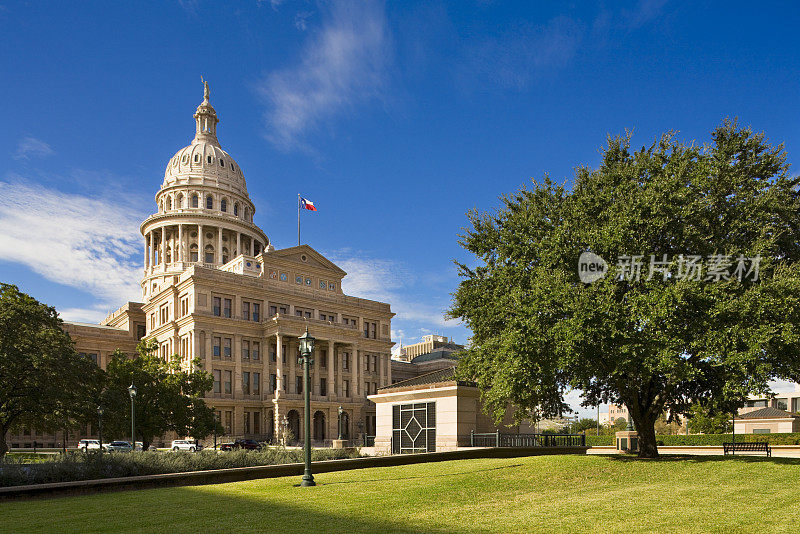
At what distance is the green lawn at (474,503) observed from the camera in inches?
465

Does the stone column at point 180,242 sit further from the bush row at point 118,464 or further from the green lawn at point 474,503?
the green lawn at point 474,503

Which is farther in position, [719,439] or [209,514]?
[719,439]

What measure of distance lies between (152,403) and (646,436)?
125 feet

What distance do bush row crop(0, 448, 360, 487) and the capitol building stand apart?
5288cm

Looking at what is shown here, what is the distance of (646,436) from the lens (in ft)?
79.2

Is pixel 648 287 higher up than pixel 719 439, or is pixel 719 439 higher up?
pixel 648 287

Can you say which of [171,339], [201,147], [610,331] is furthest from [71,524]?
[201,147]

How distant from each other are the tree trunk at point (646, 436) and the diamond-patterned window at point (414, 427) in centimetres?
1094

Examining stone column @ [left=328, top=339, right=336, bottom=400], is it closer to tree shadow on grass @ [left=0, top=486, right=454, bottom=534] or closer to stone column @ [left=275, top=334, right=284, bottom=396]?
stone column @ [left=275, top=334, right=284, bottom=396]

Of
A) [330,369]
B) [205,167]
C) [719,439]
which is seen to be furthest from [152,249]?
[719,439]

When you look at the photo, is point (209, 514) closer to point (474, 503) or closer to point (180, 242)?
point (474, 503)

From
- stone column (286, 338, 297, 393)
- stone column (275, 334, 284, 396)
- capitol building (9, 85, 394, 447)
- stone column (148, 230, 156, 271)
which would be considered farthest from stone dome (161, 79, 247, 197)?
stone column (275, 334, 284, 396)

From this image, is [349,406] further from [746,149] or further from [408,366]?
[746,149]

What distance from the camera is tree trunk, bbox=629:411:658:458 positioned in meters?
23.8
